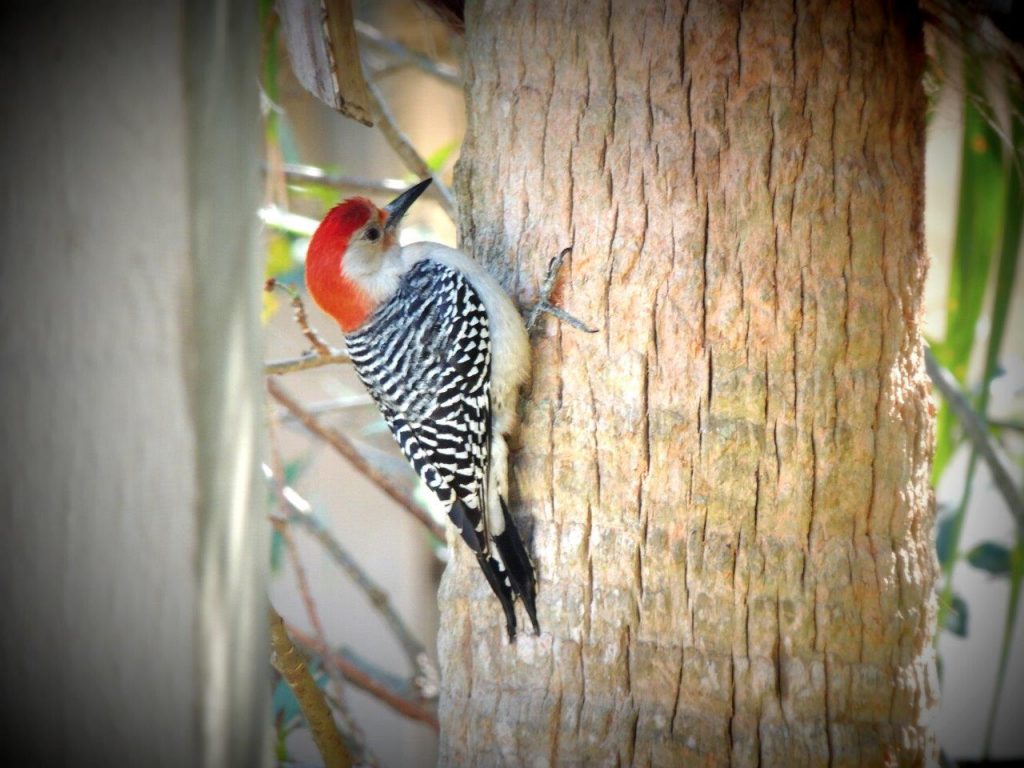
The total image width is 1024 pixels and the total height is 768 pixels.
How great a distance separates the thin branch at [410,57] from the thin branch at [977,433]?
6.30 ft

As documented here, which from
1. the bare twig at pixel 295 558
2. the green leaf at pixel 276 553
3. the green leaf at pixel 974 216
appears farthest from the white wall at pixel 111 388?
the green leaf at pixel 276 553

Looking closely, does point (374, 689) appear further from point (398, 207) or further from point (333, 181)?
point (333, 181)

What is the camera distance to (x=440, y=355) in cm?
246

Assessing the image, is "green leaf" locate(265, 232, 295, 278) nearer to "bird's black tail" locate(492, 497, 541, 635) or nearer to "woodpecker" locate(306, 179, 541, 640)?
"woodpecker" locate(306, 179, 541, 640)

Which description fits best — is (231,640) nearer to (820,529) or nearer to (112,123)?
(112,123)

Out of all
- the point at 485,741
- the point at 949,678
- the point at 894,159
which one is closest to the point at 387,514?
the point at 485,741

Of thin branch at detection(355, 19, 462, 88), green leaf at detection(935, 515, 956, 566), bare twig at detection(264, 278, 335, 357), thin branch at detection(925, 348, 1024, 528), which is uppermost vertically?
thin branch at detection(355, 19, 462, 88)

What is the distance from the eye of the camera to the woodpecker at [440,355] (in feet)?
7.18

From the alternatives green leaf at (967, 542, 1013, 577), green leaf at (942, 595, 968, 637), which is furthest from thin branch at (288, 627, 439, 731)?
green leaf at (967, 542, 1013, 577)

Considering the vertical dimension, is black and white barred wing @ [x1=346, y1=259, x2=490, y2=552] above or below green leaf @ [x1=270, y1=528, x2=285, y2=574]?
above

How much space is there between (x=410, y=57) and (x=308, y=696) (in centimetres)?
232

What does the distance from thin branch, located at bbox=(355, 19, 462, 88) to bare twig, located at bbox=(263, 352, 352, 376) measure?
1.27m

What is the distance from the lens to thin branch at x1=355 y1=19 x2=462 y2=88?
11.3ft

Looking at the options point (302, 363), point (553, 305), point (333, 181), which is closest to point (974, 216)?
point (553, 305)
